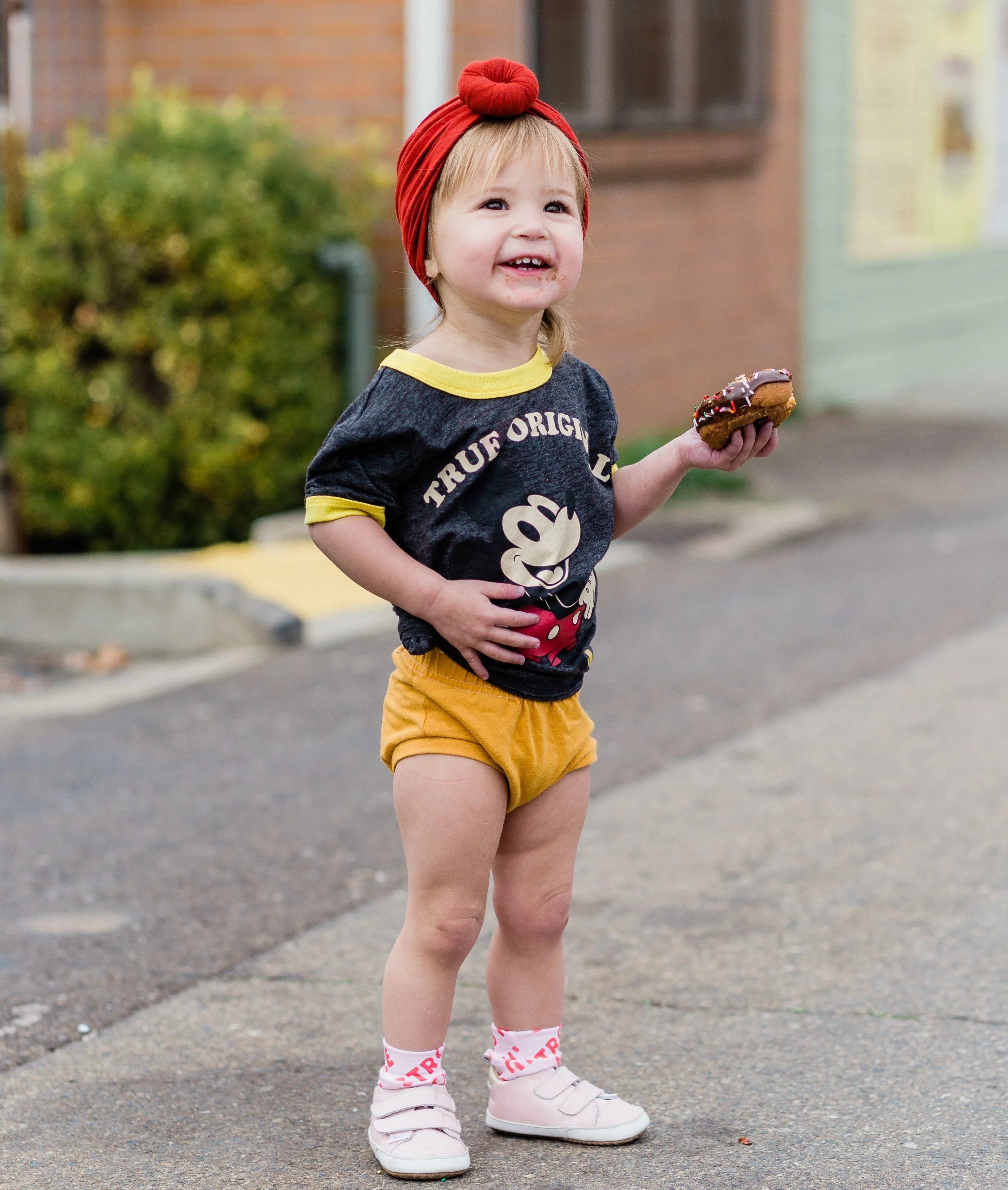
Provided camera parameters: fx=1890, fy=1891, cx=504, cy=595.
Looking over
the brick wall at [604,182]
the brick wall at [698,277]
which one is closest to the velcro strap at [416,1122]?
the brick wall at [604,182]

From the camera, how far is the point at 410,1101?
2.84 m

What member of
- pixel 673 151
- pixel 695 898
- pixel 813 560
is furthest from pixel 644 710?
pixel 673 151

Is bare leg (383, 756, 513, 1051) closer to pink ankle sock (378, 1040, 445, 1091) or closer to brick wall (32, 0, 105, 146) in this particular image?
pink ankle sock (378, 1040, 445, 1091)

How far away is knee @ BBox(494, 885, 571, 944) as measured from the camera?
2912 mm

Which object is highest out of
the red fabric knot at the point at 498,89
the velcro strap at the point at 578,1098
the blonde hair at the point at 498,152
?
the red fabric knot at the point at 498,89

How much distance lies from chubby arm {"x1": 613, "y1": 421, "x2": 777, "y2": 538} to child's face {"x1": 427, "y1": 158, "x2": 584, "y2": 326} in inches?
12.6

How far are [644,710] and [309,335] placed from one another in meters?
3.11

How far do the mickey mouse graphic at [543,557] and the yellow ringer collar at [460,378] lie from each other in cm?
16

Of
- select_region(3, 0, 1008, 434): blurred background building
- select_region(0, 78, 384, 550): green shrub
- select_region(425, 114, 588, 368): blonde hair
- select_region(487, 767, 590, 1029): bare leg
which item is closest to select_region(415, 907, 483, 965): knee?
select_region(487, 767, 590, 1029): bare leg

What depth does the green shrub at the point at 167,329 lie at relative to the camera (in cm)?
770

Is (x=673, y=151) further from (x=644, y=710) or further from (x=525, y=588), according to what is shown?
(x=525, y=588)

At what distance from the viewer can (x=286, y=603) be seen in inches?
275

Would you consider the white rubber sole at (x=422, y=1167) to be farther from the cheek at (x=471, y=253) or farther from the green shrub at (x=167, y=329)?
the green shrub at (x=167, y=329)

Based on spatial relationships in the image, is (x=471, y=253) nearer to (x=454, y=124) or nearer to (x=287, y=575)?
(x=454, y=124)
